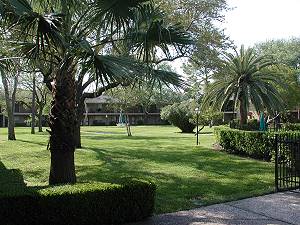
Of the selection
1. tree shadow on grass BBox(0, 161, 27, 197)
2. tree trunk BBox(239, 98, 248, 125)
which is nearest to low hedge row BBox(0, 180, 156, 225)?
tree shadow on grass BBox(0, 161, 27, 197)

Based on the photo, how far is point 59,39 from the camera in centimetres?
671

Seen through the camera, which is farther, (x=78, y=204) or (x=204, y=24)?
(x=204, y=24)

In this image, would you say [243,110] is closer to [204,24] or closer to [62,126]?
[204,24]

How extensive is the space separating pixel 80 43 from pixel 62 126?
6.55ft

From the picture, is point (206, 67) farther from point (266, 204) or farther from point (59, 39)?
point (59, 39)

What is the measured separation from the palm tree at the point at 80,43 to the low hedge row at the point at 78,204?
5.86 ft

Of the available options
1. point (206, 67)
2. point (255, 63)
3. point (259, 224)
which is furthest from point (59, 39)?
point (255, 63)

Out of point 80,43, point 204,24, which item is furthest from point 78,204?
point 204,24

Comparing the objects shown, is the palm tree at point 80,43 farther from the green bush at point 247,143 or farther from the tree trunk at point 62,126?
the green bush at point 247,143

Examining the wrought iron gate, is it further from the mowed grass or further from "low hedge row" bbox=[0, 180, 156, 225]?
"low hedge row" bbox=[0, 180, 156, 225]

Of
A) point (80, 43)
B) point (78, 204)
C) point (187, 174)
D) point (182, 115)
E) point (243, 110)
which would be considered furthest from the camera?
point (182, 115)

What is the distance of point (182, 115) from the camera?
38.8 metres

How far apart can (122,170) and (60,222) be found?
21.1ft

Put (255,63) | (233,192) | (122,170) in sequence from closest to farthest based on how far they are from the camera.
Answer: (233,192)
(122,170)
(255,63)
